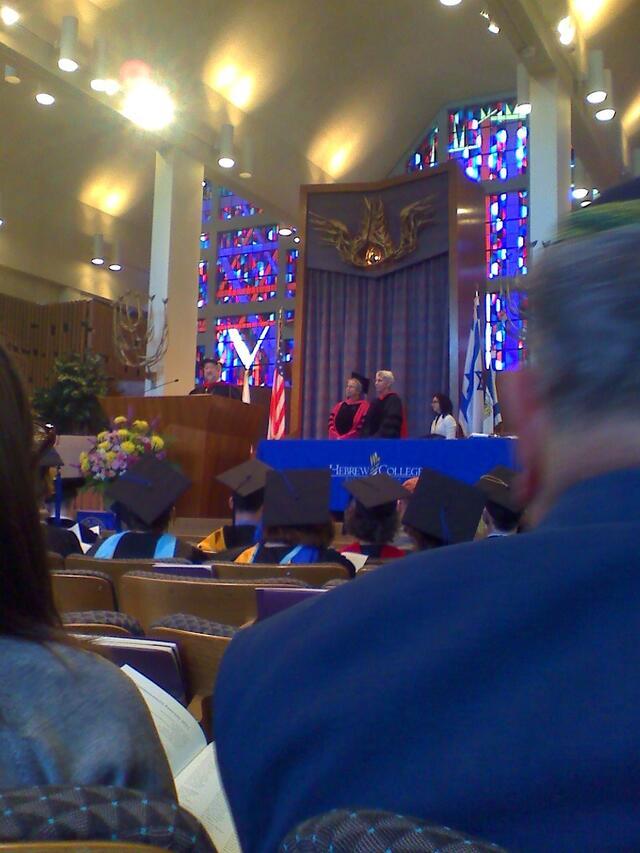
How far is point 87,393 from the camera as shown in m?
10.2

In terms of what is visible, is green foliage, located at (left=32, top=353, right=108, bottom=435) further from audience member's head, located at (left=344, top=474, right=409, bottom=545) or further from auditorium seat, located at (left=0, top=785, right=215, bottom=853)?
auditorium seat, located at (left=0, top=785, right=215, bottom=853)

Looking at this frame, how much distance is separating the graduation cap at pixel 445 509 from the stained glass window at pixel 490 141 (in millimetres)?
11756

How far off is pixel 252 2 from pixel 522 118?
5.90 meters

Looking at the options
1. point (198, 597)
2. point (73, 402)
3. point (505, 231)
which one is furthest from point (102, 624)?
point (505, 231)

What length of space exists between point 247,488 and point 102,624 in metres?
2.56

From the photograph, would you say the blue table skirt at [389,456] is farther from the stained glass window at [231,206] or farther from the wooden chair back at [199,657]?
the stained glass window at [231,206]

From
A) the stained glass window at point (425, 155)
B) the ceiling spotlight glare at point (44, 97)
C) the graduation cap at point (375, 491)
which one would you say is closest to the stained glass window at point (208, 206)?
the stained glass window at point (425, 155)

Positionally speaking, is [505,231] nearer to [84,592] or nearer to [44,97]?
[44,97]

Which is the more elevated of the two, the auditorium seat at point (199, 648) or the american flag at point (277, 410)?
the american flag at point (277, 410)

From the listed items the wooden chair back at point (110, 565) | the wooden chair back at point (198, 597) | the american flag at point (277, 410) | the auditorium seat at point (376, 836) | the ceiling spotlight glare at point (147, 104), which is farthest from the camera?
the american flag at point (277, 410)

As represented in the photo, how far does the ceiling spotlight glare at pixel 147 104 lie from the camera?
896 cm

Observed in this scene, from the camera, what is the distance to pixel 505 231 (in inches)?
558

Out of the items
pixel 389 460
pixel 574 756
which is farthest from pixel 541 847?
pixel 389 460

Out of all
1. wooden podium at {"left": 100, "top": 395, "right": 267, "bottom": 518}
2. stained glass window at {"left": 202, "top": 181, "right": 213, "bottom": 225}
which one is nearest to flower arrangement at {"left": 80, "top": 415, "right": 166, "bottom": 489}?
wooden podium at {"left": 100, "top": 395, "right": 267, "bottom": 518}
